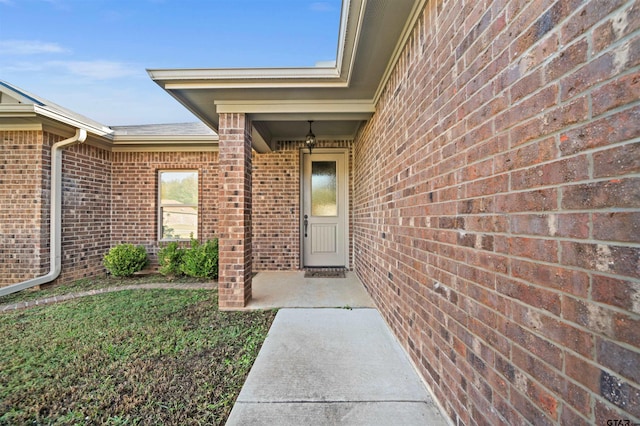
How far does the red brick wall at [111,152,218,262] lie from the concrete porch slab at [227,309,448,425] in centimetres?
388

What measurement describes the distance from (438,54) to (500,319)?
5.16 ft

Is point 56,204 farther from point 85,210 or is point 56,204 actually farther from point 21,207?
point 85,210

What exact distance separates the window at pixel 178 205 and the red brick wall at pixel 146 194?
0.47ft

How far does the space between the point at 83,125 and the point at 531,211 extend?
6.42 meters

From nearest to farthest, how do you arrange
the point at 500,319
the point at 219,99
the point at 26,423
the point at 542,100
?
the point at 542,100 < the point at 500,319 < the point at 26,423 < the point at 219,99

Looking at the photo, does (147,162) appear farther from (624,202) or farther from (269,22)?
(624,202)

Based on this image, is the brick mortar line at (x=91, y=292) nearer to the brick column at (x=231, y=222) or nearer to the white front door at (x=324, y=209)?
the brick column at (x=231, y=222)

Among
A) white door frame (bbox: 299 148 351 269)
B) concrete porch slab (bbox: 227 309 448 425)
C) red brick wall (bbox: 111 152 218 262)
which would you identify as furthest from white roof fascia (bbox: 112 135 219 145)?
concrete porch slab (bbox: 227 309 448 425)

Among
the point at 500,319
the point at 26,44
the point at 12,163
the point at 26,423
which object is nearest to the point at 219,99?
the point at 26,423

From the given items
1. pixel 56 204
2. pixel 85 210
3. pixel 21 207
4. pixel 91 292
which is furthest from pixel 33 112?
pixel 91 292

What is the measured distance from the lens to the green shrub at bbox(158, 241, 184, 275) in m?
5.27

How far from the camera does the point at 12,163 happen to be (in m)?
4.54

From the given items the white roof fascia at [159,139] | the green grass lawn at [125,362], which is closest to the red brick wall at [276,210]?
the white roof fascia at [159,139]

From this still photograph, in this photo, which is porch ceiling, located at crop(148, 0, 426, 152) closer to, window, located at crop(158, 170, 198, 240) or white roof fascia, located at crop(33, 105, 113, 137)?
window, located at crop(158, 170, 198, 240)
